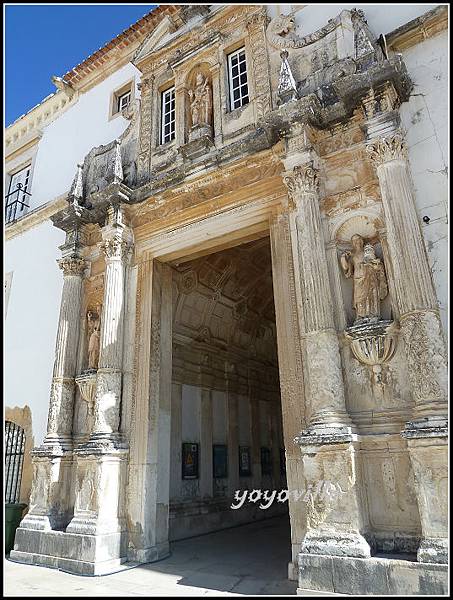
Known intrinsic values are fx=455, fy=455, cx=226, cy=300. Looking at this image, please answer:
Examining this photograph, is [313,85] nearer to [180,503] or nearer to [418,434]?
[418,434]

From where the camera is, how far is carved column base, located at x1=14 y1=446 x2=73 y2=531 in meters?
7.39

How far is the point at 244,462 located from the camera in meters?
11.0

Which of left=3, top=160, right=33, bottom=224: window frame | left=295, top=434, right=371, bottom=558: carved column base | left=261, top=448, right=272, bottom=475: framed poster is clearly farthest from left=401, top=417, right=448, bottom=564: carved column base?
left=3, top=160, right=33, bottom=224: window frame

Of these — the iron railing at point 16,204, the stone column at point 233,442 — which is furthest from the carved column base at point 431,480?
the iron railing at point 16,204

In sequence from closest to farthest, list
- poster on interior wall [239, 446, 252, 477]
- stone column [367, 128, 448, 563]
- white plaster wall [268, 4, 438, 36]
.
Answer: stone column [367, 128, 448, 563]
white plaster wall [268, 4, 438, 36]
poster on interior wall [239, 446, 252, 477]

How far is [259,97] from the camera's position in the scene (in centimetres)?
793

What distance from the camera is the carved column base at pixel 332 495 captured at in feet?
15.8

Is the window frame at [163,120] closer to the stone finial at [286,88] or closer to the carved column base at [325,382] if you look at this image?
the stone finial at [286,88]

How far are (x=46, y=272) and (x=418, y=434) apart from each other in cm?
908

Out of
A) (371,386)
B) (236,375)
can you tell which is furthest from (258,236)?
(236,375)

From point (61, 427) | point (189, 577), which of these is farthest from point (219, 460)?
point (189, 577)

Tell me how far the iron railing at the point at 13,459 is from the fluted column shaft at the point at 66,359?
107 inches

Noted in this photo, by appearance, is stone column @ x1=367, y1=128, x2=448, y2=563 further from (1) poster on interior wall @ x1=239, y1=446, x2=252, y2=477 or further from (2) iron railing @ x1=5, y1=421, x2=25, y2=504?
(2) iron railing @ x1=5, y1=421, x2=25, y2=504

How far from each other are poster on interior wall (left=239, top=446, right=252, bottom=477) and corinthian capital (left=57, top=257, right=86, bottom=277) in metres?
5.61
